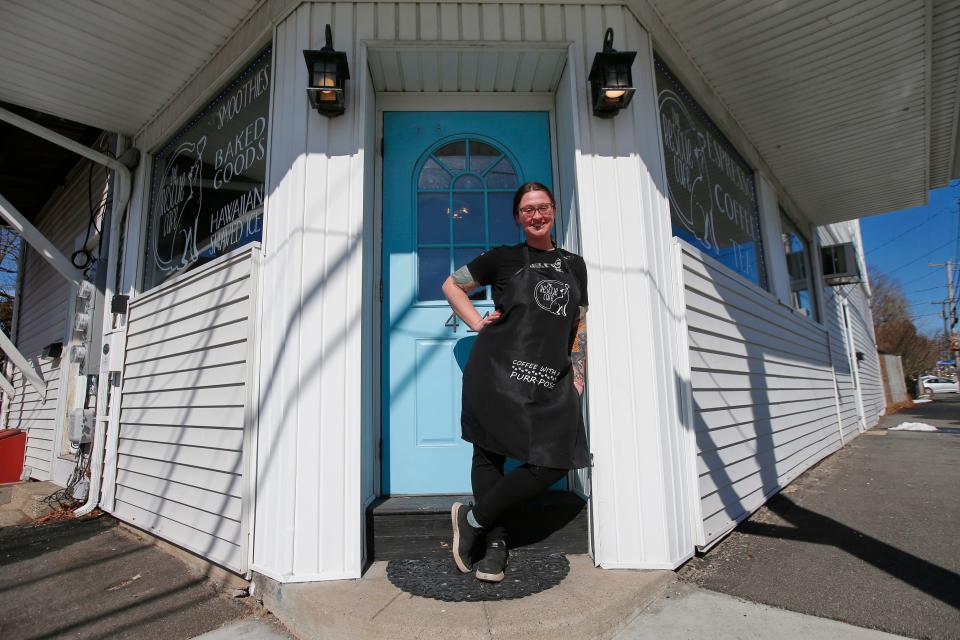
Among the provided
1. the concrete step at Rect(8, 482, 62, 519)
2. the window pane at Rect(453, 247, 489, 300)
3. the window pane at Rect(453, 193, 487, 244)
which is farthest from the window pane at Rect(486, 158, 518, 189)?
the concrete step at Rect(8, 482, 62, 519)

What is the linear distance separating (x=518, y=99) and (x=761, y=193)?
3220 millimetres

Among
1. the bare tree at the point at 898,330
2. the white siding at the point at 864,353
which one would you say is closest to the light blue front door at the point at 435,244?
the white siding at the point at 864,353

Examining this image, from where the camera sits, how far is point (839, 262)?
759cm

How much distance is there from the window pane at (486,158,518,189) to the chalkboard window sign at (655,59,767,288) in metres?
0.93

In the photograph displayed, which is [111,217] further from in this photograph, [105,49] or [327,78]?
[327,78]

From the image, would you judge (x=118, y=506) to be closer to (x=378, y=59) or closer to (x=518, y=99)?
(x=378, y=59)

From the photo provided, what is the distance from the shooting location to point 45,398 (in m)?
5.62

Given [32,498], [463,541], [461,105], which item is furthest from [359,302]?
[32,498]

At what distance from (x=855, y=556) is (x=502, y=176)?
2.74 m

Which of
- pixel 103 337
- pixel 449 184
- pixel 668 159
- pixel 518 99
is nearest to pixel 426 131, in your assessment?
pixel 449 184

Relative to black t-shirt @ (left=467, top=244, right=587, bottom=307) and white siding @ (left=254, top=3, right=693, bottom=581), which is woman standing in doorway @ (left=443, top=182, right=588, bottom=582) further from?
white siding @ (left=254, top=3, right=693, bottom=581)

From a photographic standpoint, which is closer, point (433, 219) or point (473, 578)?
point (473, 578)

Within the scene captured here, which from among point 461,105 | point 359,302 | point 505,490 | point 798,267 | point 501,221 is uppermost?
point 461,105

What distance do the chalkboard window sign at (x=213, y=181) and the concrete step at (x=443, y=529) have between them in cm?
173
